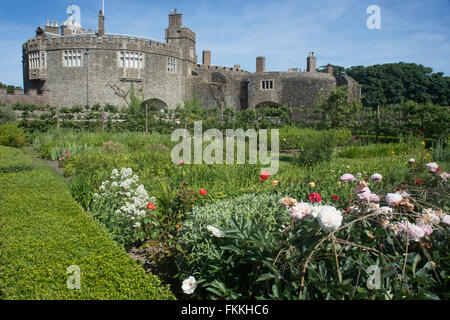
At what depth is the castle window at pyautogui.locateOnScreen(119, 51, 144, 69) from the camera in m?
23.9

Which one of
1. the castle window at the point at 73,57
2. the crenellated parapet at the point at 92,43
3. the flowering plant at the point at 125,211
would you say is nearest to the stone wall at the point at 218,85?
the crenellated parapet at the point at 92,43

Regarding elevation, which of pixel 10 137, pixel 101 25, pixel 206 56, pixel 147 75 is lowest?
pixel 10 137

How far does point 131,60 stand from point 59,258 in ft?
77.2

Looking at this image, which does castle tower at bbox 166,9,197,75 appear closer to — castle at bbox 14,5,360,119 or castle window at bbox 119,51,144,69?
castle at bbox 14,5,360,119

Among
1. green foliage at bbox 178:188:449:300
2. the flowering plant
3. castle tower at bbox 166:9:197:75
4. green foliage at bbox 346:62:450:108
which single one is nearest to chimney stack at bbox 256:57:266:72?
castle tower at bbox 166:9:197:75

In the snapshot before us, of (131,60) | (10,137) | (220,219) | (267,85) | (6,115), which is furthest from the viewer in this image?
(267,85)

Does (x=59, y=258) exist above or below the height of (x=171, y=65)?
below

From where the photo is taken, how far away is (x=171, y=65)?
85.8 ft

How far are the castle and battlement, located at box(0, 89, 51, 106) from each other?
121 mm

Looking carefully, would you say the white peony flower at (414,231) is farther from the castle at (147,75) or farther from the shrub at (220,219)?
the castle at (147,75)

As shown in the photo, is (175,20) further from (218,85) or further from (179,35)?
(218,85)

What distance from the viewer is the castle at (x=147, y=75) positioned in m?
23.5

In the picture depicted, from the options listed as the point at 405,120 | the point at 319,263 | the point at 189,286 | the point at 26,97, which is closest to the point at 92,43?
the point at 26,97
